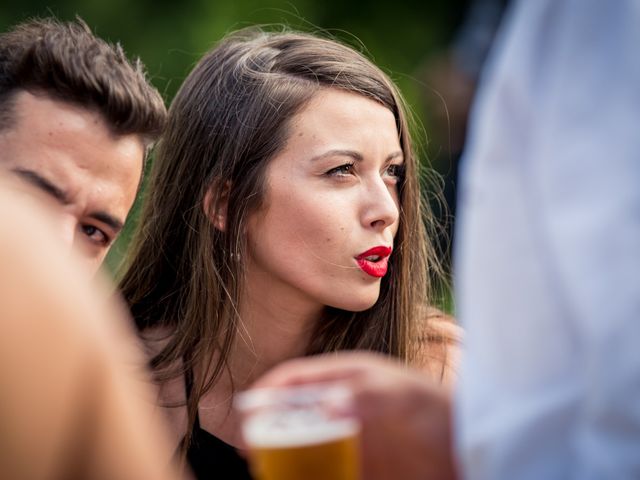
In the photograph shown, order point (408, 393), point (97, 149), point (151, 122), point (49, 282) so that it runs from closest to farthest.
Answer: point (49, 282) < point (408, 393) < point (97, 149) < point (151, 122)

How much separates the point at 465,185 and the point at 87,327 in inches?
26.0

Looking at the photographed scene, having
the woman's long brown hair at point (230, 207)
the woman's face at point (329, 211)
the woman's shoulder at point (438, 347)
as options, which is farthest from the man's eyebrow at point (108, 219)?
the woman's shoulder at point (438, 347)

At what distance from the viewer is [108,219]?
9.71 feet

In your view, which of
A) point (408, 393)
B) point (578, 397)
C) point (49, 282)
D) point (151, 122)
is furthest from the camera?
point (151, 122)

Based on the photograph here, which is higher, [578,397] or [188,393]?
[578,397]

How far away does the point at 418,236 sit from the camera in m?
3.28

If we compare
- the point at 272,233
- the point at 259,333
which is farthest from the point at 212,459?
the point at 272,233

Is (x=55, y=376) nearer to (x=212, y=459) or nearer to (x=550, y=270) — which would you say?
(x=550, y=270)

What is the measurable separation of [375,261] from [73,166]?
39.8 inches

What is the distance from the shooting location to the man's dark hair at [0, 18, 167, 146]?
3.04m

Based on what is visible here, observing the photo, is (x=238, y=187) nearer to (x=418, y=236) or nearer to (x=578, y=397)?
(x=418, y=236)

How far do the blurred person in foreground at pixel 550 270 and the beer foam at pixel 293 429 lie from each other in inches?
2.2

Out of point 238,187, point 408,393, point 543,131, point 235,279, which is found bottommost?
point 235,279

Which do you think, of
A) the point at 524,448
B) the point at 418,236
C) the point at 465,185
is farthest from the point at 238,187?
the point at 524,448
